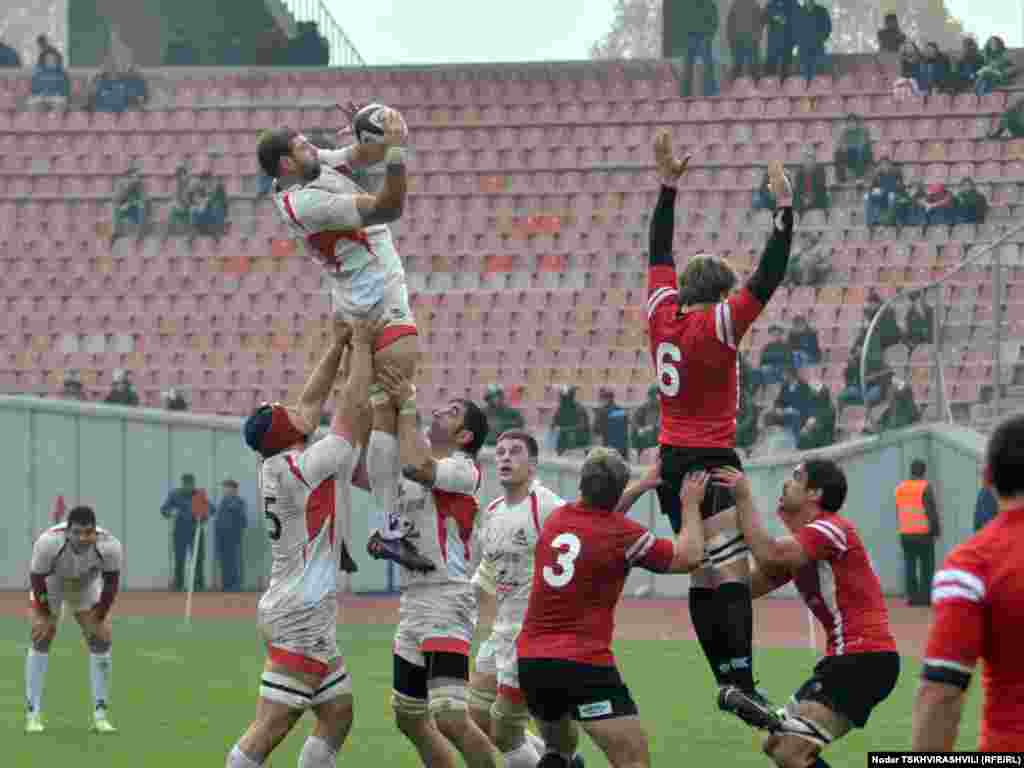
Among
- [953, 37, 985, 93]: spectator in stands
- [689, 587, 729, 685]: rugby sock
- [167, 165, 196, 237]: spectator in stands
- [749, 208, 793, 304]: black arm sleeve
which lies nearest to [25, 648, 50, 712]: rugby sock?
[689, 587, 729, 685]: rugby sock

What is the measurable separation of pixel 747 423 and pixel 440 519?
1759cm

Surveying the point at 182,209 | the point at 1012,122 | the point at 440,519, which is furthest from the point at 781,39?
the point at 440,519

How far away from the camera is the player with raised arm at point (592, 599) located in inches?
357

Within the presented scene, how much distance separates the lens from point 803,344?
29250 millimetres

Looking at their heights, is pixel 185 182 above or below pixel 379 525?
above

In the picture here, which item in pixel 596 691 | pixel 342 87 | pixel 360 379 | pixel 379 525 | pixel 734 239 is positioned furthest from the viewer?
pixel 342 87

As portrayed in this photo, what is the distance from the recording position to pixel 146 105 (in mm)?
38906

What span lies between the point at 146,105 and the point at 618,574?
103ft

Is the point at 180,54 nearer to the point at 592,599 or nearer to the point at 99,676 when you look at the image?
the point at 99,676

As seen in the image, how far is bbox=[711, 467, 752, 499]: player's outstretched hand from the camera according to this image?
30.4 ft

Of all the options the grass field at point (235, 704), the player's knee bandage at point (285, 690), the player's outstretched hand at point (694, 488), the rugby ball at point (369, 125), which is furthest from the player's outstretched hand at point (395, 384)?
the grass field at point (235, 704)

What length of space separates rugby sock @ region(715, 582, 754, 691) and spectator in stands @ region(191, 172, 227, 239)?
2740cm

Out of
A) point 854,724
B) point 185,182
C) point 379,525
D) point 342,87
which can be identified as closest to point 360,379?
point 379,525

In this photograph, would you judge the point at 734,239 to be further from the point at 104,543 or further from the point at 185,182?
the point at 104,543
